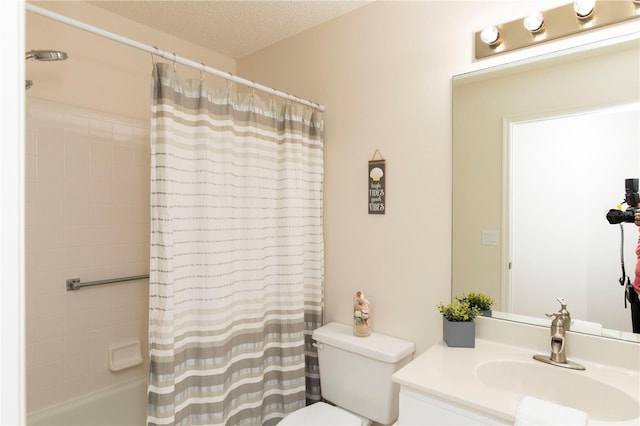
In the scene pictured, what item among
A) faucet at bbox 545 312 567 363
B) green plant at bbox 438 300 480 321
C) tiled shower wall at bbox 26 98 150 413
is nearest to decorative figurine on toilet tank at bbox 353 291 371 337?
green plant at bbox 438 300 480 321

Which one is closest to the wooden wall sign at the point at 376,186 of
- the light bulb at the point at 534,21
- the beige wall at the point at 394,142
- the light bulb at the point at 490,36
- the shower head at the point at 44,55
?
the beige wall at the point at 394,142

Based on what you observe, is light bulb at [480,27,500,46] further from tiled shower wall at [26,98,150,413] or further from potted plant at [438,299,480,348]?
tiled shower wall at [26,98,150,413]

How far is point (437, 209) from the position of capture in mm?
1749

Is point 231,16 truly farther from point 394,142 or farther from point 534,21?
point 534,21

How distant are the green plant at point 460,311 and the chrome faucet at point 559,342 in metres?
0.27

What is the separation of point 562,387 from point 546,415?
1.22 feet

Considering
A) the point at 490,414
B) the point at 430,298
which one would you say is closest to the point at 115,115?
the point at 430,298

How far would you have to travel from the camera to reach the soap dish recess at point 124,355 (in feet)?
6.72

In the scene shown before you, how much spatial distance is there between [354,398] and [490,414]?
81 cm

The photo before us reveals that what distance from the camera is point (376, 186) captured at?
1.95m

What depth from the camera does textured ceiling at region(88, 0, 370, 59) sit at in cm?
201

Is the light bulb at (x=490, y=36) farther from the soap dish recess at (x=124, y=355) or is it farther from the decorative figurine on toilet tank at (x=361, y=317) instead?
the soap dish recess at (x=124, y=355)

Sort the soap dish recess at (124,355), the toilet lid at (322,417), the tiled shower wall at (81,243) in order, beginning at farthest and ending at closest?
the soap dish recess at (124,355), the tiled shower wall at (81,243), the toilet lid at (322,417)

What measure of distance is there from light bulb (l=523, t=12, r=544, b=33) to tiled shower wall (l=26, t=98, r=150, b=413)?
201cm
